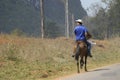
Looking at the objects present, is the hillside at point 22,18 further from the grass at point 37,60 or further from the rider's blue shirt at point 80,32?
the rider's blue shirt at point 80,32

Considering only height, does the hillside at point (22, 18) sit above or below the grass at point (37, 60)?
above

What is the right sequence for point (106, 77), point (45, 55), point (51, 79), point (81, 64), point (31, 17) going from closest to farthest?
point (106, 77), point (51, 79), point (81, 64), point (45, 55), point (31, 17)

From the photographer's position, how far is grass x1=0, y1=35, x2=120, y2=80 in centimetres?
1814

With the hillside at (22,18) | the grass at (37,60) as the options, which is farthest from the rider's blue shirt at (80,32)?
the hillside at (22,18)

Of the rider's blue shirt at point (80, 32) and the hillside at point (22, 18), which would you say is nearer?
the rider's blue shirt at point (80, 32)

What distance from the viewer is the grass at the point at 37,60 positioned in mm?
18141

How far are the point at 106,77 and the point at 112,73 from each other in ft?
5.00

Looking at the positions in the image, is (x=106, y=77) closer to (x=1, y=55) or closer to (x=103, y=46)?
(x=1, y=55)

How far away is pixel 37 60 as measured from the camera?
2208 centimetres

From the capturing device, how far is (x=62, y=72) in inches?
766

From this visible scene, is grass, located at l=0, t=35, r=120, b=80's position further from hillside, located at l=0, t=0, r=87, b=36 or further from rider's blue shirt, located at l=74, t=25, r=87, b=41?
hillside, located at l=0, t=0, r=87, b=36

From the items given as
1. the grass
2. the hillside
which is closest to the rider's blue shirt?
the grass

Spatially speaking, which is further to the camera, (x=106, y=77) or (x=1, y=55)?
(x=1, y=55)

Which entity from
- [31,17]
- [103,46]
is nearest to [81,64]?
[103,46]
